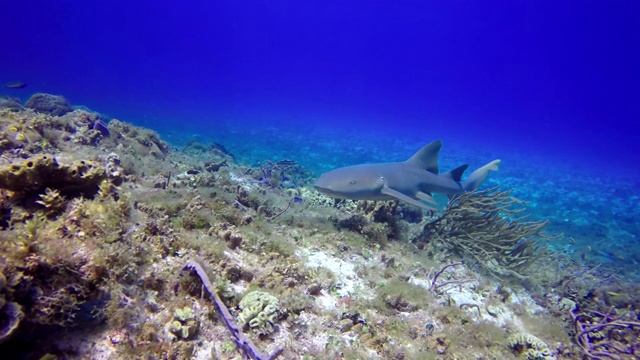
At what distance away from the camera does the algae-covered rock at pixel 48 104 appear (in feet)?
43.4

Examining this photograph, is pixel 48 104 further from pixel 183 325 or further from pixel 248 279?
pixel 183 325

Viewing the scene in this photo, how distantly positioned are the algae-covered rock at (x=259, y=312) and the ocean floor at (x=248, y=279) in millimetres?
14

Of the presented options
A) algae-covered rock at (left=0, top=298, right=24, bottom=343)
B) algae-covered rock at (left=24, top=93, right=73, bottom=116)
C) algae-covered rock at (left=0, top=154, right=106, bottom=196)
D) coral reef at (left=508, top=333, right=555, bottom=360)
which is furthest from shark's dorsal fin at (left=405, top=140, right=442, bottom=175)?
algae-covered rock at (left=24, top=93, right=73, bottom=116)

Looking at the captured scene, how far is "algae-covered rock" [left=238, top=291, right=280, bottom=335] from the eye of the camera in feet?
9.91

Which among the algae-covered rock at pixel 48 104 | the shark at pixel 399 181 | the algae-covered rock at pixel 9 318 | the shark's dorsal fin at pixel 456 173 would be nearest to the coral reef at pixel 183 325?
the algae-covered rock at pixel 9 318

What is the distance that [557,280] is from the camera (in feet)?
21.2

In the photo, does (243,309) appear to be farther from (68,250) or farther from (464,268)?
(464,268)

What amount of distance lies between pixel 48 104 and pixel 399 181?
16.5m

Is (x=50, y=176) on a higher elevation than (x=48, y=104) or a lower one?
lower

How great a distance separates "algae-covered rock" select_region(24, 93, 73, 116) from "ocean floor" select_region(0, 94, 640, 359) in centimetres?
777

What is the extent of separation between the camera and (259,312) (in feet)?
10.1

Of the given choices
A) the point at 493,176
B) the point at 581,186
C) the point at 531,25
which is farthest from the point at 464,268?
the point at 531,25

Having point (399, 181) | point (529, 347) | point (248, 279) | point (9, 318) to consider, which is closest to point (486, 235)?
point (399, 181)

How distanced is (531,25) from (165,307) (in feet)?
611
